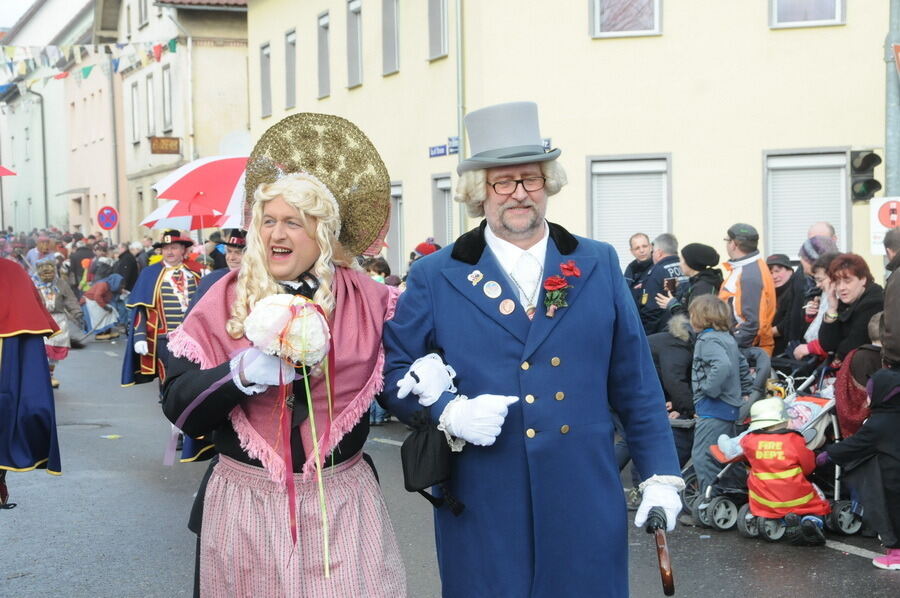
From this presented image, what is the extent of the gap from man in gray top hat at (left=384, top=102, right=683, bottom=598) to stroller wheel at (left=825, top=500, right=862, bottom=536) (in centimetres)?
427

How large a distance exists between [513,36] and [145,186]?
25.0 metres

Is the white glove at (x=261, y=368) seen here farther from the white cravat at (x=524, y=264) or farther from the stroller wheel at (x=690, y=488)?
the stroller wheel at (x=690, y=488)

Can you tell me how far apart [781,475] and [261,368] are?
191 inches

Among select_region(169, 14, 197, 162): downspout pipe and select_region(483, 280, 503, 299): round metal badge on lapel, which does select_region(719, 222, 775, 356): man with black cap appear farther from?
select_region(169, 14, 197, 162): downspout pipe

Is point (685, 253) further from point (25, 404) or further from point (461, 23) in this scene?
point (461, 23)

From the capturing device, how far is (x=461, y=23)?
62.7 ft

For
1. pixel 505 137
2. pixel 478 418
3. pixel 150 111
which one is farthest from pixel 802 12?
pixel 150 111

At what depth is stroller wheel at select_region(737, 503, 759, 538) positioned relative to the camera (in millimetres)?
7641

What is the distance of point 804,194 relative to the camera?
17906 mm

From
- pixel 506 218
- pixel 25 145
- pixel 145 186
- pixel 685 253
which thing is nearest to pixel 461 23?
pixel 685 253

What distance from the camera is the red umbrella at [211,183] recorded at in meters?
8.16

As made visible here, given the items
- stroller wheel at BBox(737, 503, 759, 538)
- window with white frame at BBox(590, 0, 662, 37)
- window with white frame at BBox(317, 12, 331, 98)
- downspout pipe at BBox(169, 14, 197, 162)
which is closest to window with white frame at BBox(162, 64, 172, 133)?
downspout pipe at BBox(169, 14, 197, 162)

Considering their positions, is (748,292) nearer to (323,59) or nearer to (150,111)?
(323,59)

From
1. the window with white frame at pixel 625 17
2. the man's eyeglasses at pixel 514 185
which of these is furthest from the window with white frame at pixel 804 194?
the man's eyeglasses at pixel 514 185
